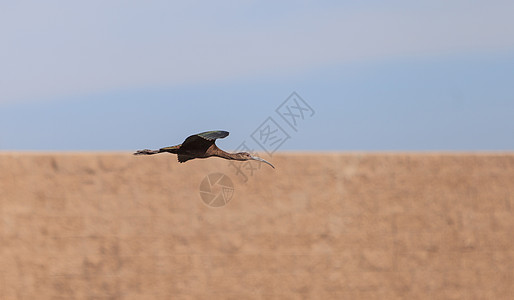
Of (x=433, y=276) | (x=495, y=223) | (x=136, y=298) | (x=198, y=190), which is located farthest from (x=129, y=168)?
(x=495, y=223)

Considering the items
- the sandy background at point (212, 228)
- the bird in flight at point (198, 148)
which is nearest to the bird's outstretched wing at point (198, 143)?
the bird in flight at point (198, 148)

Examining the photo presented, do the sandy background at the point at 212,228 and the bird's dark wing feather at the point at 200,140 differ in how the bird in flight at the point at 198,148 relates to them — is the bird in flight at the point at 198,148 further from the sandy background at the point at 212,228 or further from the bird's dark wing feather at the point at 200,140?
the sandy background at the point at 212,228

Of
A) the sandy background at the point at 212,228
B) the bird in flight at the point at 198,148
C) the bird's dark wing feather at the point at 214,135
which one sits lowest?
the bird's dark wing feather at the point at 214,135

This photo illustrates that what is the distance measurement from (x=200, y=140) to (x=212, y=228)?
494 cm

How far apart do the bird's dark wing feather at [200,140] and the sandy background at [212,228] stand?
4703mm

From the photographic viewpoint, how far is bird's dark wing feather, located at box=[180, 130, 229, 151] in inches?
65.0

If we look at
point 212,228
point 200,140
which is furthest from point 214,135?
point 212,228

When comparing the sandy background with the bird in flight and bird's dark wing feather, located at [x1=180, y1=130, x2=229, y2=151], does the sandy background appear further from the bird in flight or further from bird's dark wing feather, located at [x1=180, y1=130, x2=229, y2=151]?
bird's dark wing feather, located at [x1=180, y1=130, x2=229, y2=151]

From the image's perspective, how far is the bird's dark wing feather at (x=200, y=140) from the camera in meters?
1.65

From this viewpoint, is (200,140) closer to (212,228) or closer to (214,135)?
(214,135)

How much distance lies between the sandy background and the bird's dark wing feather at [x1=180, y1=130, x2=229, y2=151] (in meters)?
4.70

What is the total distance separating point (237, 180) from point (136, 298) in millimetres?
1459

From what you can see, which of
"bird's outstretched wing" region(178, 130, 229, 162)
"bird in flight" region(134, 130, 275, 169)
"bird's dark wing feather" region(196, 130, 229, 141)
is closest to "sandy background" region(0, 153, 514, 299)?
"bird in flight" region(134, 130, 275, 169)

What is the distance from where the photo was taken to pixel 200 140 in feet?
5.78
